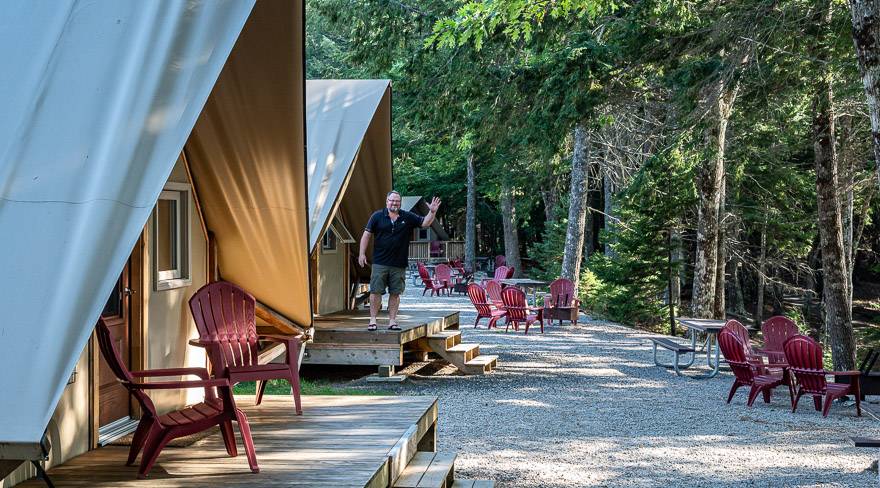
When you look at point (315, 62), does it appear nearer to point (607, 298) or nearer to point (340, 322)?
point (607, 298)

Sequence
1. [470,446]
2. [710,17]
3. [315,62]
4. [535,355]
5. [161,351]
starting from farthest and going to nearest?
1. [315,62]
2. [535,355]
3. [710,17]
4. [470,446]
5. [161,351]

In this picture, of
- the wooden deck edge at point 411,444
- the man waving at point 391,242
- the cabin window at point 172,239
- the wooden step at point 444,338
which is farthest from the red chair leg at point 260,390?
the wooden step at point 444,338

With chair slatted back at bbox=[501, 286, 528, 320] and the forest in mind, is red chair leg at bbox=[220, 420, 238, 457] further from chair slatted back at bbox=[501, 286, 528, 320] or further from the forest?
chair slatted back at bbox=[501, 286, 528, 320]

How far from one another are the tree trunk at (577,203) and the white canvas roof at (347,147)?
922 cm

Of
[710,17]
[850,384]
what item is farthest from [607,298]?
[850,384]

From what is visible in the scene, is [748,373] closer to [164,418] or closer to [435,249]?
[164,418]

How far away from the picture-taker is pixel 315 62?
45531 millimetres

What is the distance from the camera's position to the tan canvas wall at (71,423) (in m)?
5.00

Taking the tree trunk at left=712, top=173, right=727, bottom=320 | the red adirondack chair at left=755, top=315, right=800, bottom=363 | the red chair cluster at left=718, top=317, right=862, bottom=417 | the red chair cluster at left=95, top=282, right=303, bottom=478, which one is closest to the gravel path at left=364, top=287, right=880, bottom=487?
the red chair cluster at left=718, top=317, right=862, bottom=417

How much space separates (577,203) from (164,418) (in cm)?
1961

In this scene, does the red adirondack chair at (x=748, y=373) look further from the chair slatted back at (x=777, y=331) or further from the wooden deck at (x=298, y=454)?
the wooden deck at (x=298, y=454)

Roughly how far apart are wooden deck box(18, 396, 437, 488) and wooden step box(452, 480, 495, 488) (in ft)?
1.46

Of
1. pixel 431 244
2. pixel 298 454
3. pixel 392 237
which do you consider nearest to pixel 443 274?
pixel 431 244

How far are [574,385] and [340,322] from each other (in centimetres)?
330
